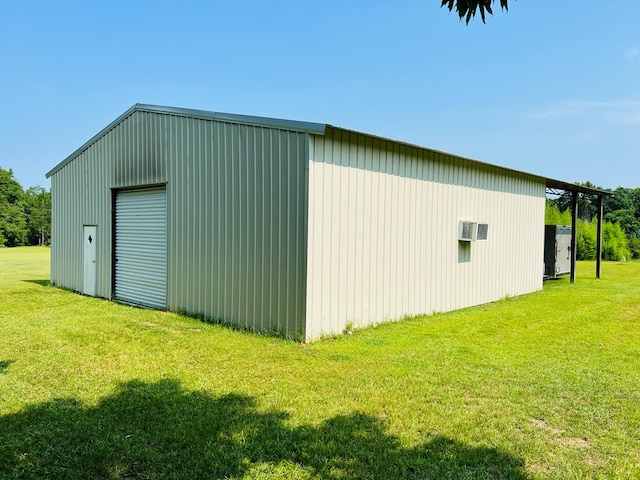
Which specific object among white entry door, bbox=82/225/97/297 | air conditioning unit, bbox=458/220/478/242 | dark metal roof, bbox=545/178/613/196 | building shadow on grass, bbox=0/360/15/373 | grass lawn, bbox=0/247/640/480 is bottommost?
building shadow on grass, bbox=0/360/15/373

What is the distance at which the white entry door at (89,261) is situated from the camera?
10.5 metres

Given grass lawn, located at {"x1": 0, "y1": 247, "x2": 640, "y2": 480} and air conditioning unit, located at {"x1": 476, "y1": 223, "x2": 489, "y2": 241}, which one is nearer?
grass lawn, located at {"x1": 0, "y1": 247, "x2": 640, "y2": 480}

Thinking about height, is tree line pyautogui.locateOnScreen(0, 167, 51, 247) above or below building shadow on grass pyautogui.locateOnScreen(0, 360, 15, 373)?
above

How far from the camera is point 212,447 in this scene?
2.94 meters

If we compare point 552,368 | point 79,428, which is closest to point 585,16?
point 552,368

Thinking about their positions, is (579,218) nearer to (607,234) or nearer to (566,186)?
(607,234)

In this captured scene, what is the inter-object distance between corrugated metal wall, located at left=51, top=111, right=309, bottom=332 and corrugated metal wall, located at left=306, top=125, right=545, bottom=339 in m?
0.35

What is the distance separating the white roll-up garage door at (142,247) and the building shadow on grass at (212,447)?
5.22 metres

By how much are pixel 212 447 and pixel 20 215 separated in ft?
227

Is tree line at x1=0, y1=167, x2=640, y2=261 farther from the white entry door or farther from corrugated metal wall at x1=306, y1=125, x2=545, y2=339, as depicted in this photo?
the white entry door

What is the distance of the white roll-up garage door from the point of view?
8.72 meters

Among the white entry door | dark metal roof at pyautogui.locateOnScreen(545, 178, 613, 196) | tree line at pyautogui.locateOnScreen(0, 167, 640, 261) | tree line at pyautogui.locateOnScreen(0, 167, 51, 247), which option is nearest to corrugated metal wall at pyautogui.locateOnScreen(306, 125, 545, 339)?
dark metal roof at pyautogui.locateOnScreen(545, 178, 613, 196)

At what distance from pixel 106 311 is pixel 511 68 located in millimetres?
9592

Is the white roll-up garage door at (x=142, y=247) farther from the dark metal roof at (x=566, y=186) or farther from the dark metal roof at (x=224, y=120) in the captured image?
the dark metal roof at (x=566, y=186)
